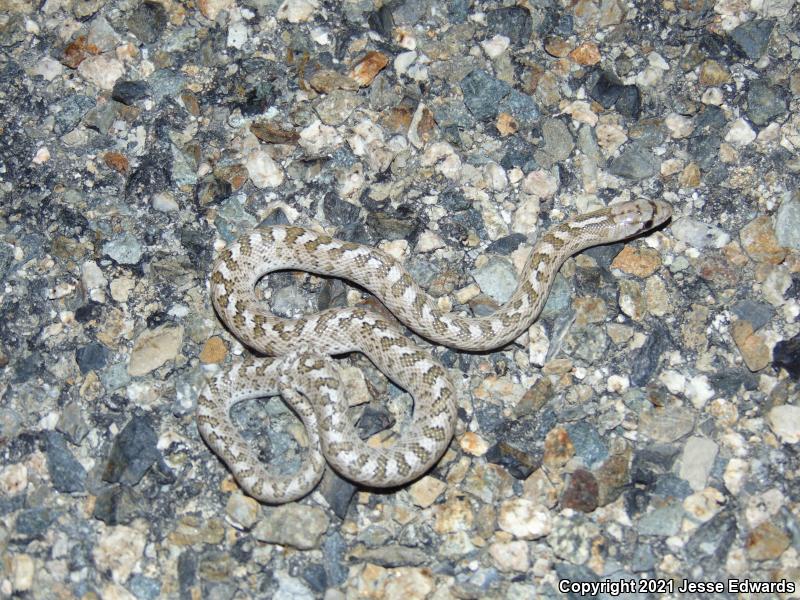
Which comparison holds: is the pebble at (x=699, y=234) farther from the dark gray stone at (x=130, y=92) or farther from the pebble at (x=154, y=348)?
the dark gray stone at (x=130, y=92)

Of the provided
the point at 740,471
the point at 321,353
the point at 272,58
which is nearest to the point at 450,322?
the point at 321,353

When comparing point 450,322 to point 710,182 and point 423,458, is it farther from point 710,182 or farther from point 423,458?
point 710,182

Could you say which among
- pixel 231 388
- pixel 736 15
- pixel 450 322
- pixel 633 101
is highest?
pixel 736 15

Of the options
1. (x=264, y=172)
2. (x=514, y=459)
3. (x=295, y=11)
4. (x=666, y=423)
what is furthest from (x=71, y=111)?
(x=666, y=423)

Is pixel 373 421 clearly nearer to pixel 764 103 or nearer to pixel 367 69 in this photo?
pixel 367 69

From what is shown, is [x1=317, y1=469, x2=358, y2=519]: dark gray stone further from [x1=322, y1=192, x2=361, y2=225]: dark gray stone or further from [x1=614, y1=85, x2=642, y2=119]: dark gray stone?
[x1=614, y1=85, x2=642, y2=119]: dark gray stone

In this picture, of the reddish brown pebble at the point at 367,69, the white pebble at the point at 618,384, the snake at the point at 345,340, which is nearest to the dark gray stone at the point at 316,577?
the snake at the point at 345,340

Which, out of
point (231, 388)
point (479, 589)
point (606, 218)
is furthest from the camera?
point (606, 218)
